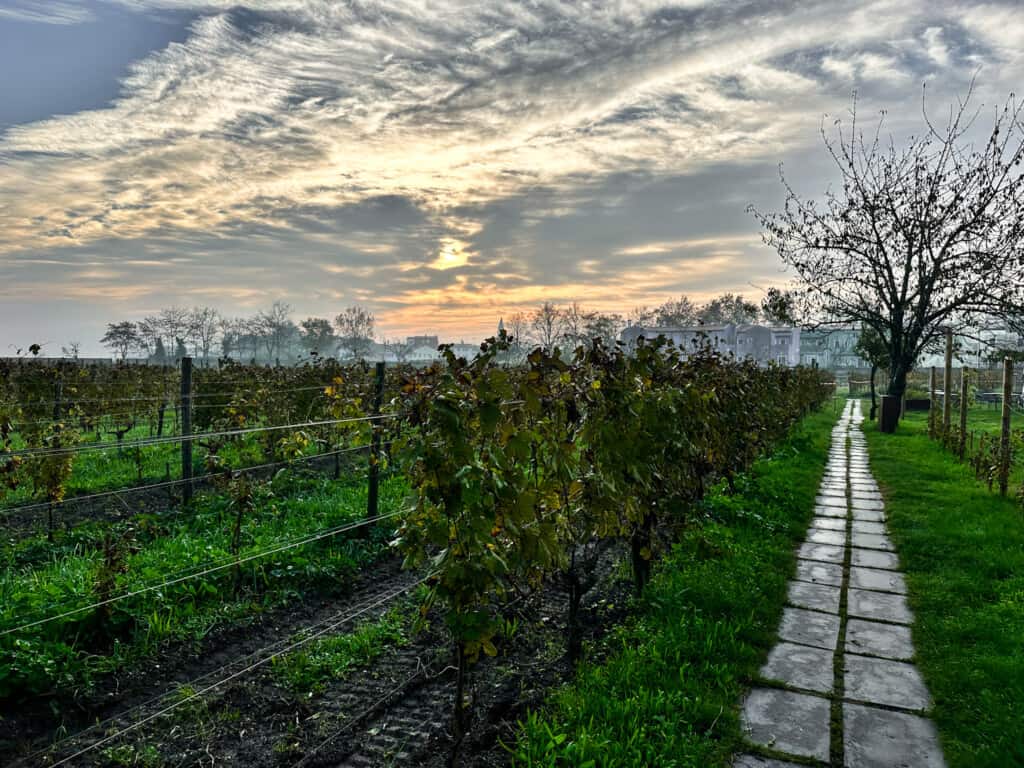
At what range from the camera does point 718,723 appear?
269cm

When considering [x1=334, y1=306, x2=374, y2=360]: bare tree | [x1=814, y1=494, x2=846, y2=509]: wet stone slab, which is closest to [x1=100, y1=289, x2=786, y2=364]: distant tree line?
[x1=334, y1=306, x2=374, y2=360]: bare tree

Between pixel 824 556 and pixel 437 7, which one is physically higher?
pixel 437 7

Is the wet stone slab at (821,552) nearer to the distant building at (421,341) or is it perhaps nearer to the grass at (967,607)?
the grass at (967,607)

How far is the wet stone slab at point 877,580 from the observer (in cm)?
442

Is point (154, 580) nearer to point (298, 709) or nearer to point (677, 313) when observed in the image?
point (298, 709)

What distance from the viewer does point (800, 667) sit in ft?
10.6

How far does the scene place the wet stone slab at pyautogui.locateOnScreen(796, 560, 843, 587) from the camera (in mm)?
4562

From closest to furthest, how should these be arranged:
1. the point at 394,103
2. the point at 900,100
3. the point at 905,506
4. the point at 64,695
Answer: the point at 64,695, the point at 905,506, the point at 394,103, the point at 900,100

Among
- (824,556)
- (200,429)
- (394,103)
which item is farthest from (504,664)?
(200,429)

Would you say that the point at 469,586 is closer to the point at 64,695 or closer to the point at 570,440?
the point at 570,440

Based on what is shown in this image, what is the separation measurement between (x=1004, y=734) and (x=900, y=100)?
1653 cm

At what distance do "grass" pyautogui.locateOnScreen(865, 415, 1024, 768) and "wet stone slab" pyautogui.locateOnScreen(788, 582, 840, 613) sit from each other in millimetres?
478

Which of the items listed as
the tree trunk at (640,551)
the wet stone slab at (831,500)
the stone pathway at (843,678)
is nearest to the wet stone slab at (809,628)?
the stone pathway at (843,678)

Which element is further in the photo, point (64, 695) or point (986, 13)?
point (986, 13)
